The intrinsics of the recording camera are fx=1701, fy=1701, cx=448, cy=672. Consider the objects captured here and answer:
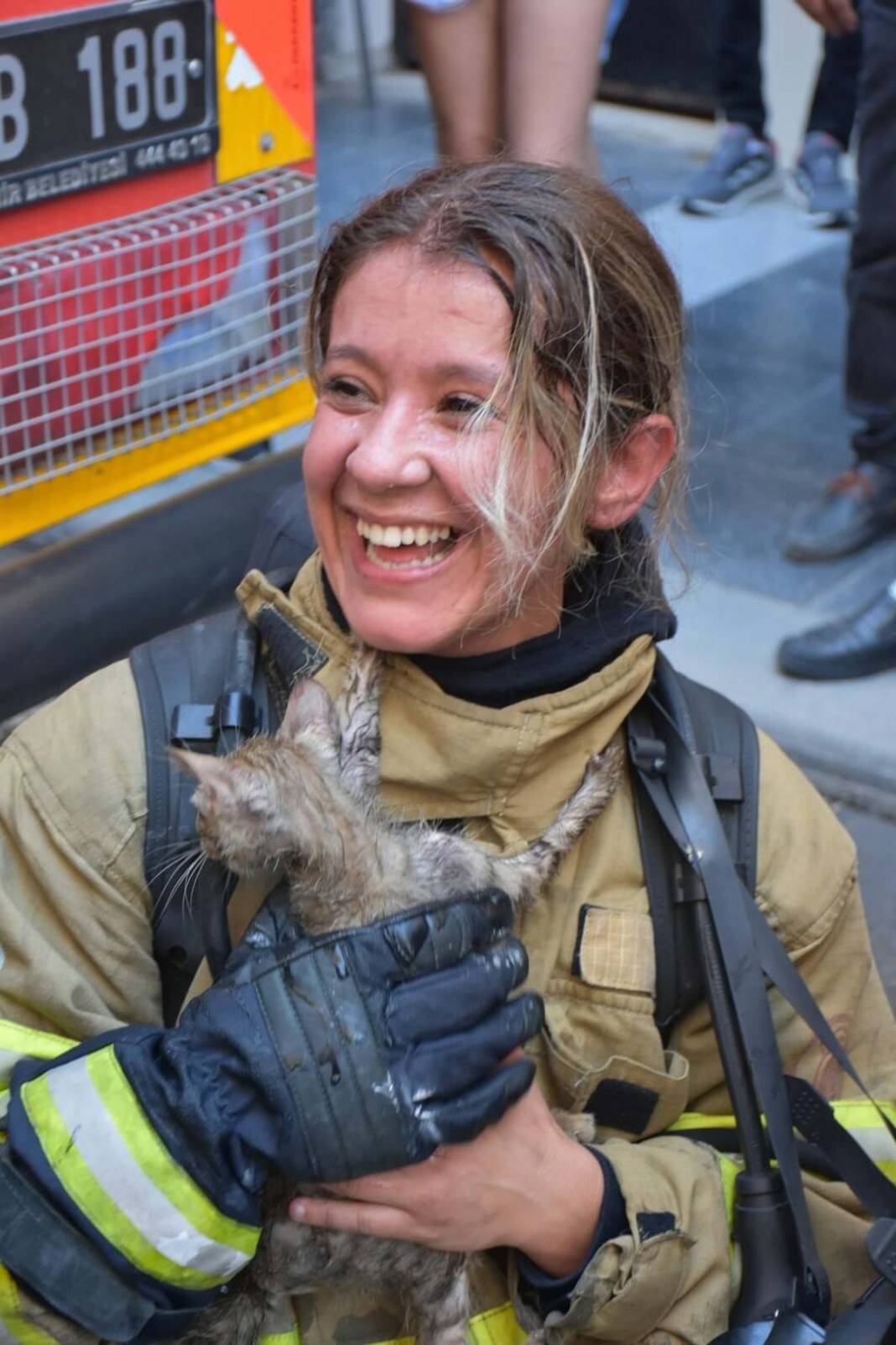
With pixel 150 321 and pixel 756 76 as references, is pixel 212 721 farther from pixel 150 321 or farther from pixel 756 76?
pixel 756 76

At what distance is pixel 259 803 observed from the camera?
5.14 ft

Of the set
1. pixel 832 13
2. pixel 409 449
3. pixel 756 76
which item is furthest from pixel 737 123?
pixel 409 449

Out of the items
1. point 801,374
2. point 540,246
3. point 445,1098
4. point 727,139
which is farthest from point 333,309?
point 727,139

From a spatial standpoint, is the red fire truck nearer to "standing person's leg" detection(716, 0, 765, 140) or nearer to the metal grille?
the metal grille

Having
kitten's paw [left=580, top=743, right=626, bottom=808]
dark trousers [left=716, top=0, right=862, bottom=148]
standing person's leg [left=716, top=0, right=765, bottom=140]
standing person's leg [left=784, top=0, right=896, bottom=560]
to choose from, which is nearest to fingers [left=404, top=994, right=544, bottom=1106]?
kitten's paw [left=580, top=743, right=626, bottom=808]

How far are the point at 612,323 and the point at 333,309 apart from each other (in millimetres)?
312

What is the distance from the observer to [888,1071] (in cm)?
211

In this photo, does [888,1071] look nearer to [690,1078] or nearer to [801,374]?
[690,1078]

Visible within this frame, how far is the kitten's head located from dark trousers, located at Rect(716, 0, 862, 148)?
20.9ft

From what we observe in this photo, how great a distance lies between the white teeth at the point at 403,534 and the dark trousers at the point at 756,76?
608 centimetres

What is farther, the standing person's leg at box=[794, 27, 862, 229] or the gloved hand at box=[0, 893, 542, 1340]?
the standing person's leg at box=[794, 27, 862, 229]

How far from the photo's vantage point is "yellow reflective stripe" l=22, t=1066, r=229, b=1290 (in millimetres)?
1521

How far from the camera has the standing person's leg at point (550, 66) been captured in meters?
3.89

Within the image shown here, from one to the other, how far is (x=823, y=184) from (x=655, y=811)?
236 inches
